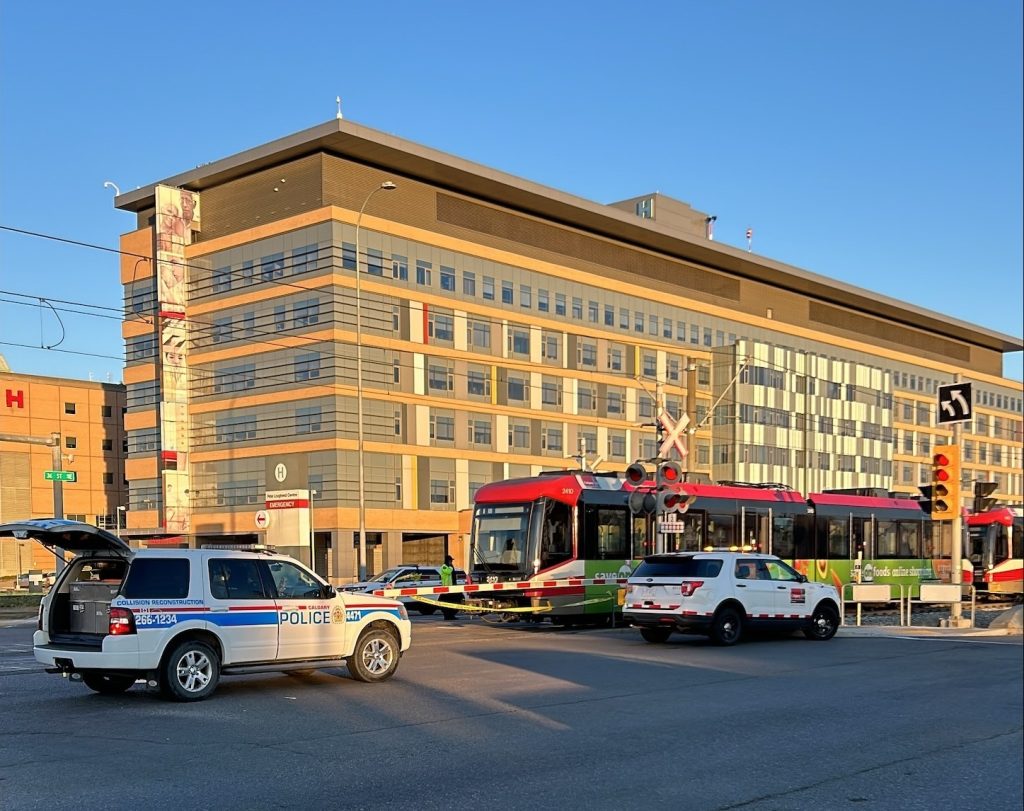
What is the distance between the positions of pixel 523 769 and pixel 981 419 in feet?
357

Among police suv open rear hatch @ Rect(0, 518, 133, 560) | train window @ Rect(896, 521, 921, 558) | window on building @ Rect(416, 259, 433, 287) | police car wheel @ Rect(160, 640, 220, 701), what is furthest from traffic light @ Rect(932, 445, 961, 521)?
window on building @ Rect(416, 259, 433, 287)

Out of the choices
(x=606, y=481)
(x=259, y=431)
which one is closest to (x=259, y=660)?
(x=606, y=481)

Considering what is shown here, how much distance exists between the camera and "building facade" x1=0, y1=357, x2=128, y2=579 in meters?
74.6

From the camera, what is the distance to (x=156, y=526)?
6500 centimetres

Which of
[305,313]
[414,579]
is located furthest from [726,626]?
[305,313]

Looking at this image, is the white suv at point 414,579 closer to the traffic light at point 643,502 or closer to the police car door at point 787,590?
the traffic light at point 643,502

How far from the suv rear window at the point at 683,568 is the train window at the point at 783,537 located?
1051cm

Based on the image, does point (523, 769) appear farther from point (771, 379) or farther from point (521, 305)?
point (771, 379)

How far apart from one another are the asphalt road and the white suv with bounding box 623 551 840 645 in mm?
2936

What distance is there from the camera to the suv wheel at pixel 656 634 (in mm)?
20594

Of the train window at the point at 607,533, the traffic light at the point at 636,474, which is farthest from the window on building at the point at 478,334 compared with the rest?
the traffic light at the point at 636,474

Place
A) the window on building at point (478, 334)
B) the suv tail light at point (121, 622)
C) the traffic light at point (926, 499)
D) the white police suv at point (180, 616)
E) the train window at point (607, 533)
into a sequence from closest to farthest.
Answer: the suv tail light at point (121, 622) → the white police suv at point (180, 616) → the traffic light at point (926, 499) → the train window at point (607, 533) → the window on building at point (478, 334)

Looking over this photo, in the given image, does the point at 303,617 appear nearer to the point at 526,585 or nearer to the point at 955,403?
the point at 526,585

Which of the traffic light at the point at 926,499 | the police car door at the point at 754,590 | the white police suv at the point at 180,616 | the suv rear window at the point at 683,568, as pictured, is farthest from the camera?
the traffic light at the point at 926,499
